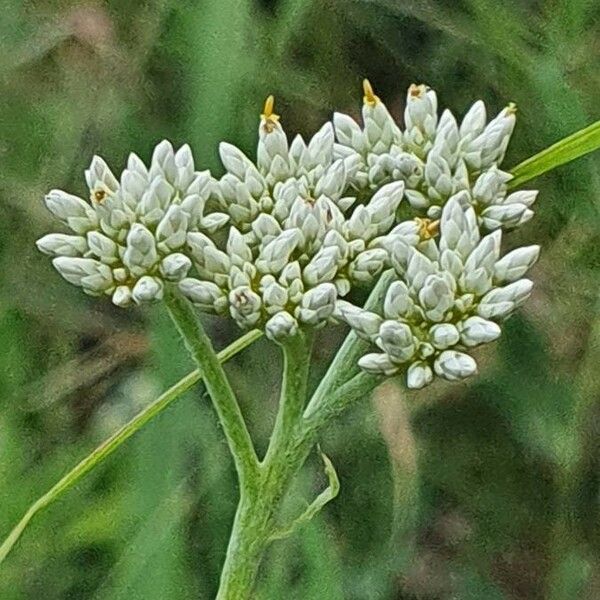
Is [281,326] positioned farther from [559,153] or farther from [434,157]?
[559,153]

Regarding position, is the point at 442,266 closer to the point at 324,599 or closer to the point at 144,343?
the point at 324,599

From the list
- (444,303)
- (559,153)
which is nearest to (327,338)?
(559,153)

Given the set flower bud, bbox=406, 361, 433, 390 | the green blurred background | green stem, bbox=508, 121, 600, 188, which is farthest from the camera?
the green blurred background

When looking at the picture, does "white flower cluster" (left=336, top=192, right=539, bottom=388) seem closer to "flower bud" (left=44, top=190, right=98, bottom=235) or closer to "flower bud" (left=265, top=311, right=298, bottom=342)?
"flower bud" (left=265, top=311, right=298, bottom=342)

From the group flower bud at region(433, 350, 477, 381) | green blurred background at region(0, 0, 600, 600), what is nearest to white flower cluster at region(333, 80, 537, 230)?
flower bud at region(433, 350, 477, 381)

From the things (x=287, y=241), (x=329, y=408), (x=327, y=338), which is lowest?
(x=327, y=338)

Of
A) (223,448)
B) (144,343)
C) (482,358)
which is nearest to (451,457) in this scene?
(482,358)
